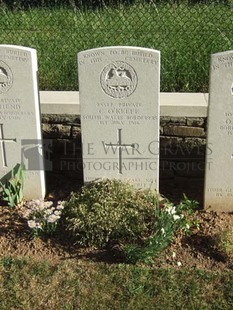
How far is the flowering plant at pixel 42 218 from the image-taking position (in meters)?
3.89

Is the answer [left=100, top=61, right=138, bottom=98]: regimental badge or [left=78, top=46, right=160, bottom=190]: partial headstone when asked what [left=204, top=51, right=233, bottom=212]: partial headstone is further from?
[left=100, top=61, right=138, bottom=98]: regimental badge

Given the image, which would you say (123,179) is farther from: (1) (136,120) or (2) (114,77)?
(2) (114,77)

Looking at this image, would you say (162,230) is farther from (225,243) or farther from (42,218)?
(42,218)

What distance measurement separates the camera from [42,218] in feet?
13.0

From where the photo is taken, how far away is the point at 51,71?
232 inches

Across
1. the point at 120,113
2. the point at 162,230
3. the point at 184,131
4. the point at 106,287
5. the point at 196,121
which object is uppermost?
the point at 120,113

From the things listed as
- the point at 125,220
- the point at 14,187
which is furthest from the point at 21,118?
the point at 125,220

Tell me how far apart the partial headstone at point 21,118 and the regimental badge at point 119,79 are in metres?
0.64

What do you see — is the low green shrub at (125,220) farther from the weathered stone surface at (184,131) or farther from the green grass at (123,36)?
the green grass at (123,36)

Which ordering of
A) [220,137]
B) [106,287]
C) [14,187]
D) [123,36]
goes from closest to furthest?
[106,287]
[220,137]
[14,187]
[123,36]

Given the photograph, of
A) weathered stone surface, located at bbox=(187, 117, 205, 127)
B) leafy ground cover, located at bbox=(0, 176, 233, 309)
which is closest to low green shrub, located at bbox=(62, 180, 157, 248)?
leafy ground cover, located at bbox=(0, 176, 233, 309)

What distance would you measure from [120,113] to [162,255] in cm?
127

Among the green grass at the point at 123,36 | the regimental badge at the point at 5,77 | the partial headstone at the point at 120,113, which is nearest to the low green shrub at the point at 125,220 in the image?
the partial headstone at the point at 120,113

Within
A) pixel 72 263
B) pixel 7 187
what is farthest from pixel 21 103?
pixel 72 263
